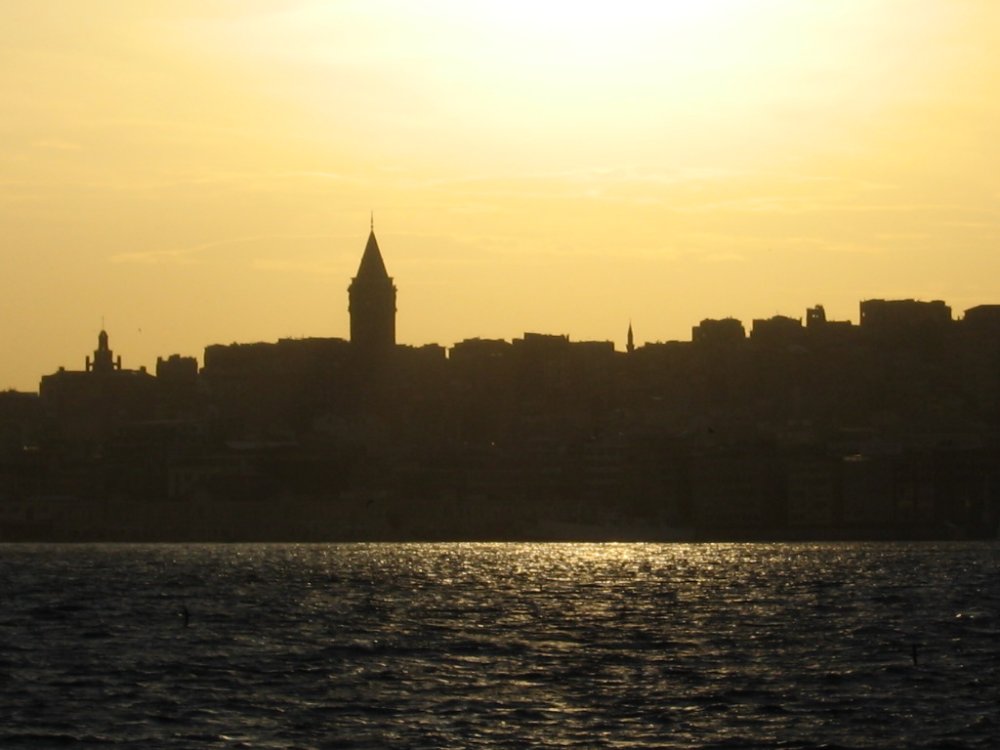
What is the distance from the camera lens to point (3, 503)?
17112cm

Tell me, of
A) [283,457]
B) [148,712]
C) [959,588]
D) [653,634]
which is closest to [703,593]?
[959,588]

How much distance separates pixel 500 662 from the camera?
45688 mm

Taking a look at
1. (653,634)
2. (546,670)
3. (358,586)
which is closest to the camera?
(546,670)

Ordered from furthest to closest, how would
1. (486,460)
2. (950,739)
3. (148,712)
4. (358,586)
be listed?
(486,460) < (358,586) < (148,712) < (950,739)

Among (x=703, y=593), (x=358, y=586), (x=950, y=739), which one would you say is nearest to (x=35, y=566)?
(x=358, y=586)

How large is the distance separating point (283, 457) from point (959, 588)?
105 metres

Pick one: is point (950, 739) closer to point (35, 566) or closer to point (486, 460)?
point (35, 566)

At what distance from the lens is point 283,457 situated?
178 meters

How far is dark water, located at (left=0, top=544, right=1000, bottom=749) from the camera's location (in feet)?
116

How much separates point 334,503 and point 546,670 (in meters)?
121

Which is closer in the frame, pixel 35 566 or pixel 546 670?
pixel 546 670

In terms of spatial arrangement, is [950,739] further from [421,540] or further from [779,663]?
[421,540]

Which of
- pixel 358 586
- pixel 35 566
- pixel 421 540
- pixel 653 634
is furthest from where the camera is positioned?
pixel 421 540

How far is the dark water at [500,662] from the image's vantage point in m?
35.4
